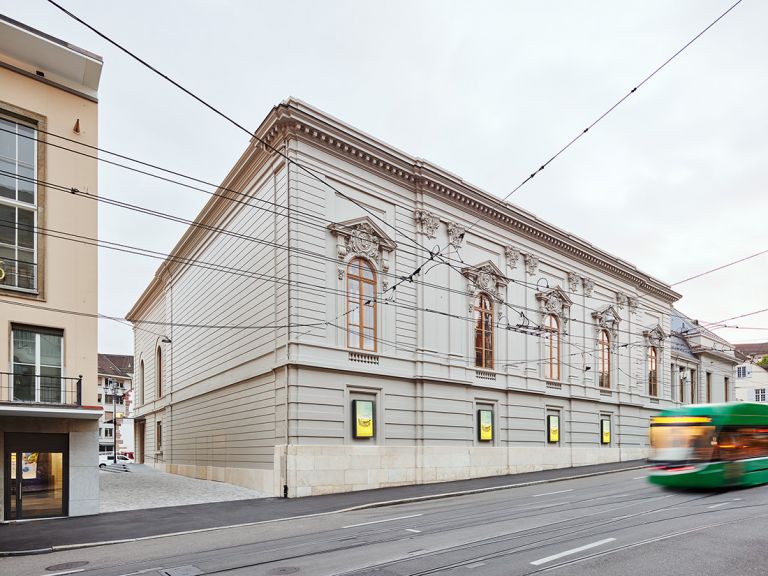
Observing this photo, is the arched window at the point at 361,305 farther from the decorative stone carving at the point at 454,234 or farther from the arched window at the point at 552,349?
the arched window at the point at 552,349

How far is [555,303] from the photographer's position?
36.2 m

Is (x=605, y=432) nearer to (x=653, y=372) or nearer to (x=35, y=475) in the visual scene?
(x=653, y=372)

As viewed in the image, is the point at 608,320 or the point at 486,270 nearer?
the point at 486,270

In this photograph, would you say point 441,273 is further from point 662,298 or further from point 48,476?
point 662,298

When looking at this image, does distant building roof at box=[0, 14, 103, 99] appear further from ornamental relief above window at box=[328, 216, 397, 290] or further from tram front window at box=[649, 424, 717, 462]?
tram front window at box=[649, 424, 717, 462]

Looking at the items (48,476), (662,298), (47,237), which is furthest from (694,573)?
(662,298)

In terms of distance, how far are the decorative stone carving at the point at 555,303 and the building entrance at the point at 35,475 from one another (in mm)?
24982

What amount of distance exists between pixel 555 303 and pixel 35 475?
90.2 feet

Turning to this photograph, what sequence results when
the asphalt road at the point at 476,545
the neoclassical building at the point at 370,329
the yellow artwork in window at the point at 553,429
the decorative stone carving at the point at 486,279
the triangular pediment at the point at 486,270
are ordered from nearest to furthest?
1. the asphalt road at the point at 476,545
2. the neoclassical building at the point at 370,329
3. the triangular pediment at the point at 486,270
4. the decorative stone carving at the point at 486,279
5. the yellow artwork in window at the point at 553,429

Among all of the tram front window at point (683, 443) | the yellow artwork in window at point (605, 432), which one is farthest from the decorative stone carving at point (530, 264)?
the tram front window at point (683, 443)

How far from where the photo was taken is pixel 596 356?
130 ft

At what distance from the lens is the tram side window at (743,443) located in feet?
63.0

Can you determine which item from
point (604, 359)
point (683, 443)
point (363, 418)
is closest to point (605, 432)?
point (604, 359)

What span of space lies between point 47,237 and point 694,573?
18963 millimetres
